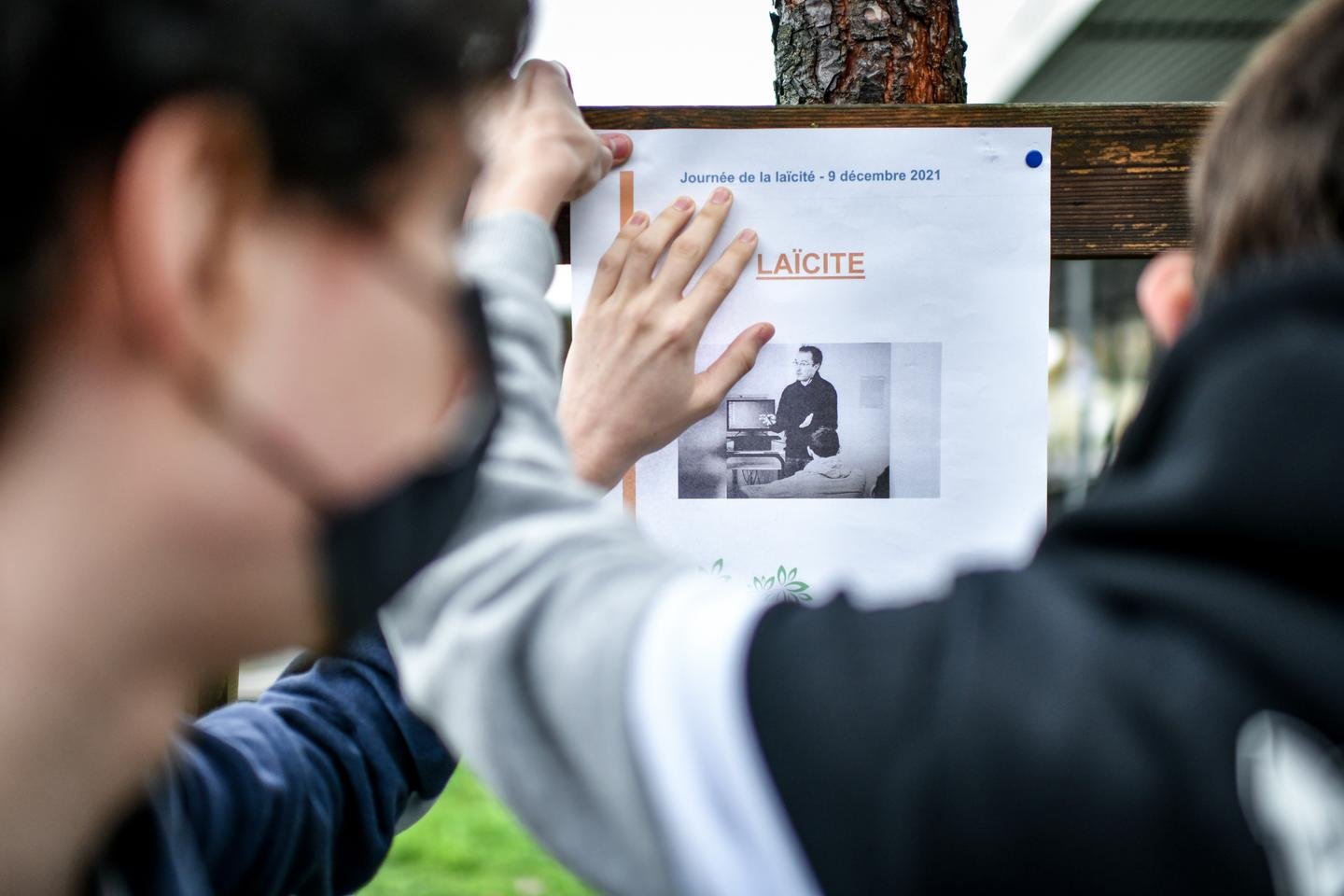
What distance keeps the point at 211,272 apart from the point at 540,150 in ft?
2.16

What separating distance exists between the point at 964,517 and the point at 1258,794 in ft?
2.66

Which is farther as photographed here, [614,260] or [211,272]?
[614,260]

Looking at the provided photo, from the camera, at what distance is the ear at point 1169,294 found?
0.82 m

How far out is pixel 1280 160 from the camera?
2.33 feet

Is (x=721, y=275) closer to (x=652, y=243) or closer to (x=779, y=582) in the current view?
(x=652, y=243)

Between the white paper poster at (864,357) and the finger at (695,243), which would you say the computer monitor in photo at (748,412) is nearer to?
the white paper poster at (864,357)

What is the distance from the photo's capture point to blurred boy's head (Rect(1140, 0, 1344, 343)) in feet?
2.28

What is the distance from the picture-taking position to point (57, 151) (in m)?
0.56

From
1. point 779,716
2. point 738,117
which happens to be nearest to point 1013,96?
point 738,117

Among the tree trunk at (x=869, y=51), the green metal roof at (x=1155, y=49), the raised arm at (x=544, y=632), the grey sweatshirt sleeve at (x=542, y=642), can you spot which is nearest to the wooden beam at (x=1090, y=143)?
the tree trunk at (x=869, y=51)

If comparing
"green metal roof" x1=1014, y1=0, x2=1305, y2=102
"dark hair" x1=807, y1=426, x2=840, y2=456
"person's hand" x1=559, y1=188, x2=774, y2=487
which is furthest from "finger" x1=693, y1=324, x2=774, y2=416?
"green metal roof" x1=1014, y1=0, x2=1305, y2=102

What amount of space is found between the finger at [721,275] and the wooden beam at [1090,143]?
0.13 meters

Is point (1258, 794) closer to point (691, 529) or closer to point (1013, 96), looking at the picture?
point (691, 529)

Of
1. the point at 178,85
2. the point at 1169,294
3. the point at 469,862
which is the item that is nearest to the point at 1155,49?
the point at 469,862
